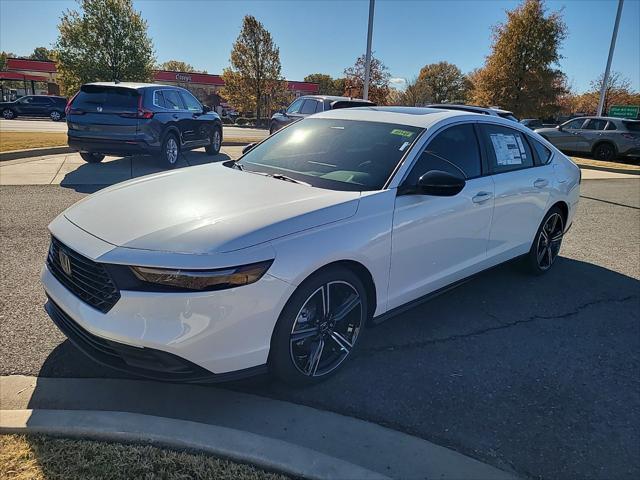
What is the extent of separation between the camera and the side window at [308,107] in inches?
555

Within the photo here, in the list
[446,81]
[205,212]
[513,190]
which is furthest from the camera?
[446,81]

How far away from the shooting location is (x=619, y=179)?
14.4m

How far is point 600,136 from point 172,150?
16895 mm

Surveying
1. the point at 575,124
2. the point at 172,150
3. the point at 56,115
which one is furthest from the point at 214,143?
the point at 56,115

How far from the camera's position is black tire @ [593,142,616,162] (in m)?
19.4

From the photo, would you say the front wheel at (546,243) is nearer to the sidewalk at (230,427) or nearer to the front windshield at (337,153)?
the front windshield at (337,153)

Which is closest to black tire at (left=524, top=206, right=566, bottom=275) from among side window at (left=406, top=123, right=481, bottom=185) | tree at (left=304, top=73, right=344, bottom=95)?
side window at (left=406, top=123, right=481, bottom=185)

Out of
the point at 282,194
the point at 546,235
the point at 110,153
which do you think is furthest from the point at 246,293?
the point at 110,153

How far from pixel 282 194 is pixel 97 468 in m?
1.78

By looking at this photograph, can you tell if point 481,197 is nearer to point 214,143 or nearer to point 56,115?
point 214,143

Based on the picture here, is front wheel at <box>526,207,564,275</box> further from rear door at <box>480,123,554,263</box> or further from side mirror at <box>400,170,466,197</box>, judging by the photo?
side mirror at <box>400,170,466,197</box>

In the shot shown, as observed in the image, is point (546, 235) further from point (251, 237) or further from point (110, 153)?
point (110, 153)

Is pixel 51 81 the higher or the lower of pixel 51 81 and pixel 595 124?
the higher

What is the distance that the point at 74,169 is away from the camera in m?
10.3
